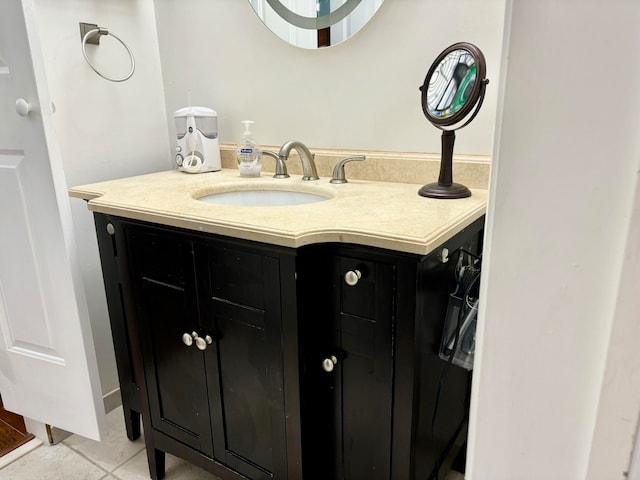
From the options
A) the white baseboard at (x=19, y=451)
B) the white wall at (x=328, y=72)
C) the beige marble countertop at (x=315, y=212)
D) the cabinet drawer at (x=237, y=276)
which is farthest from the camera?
the white baseboard at (x=19, y=451)

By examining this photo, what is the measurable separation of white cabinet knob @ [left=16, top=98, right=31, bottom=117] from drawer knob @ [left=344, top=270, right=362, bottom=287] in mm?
877

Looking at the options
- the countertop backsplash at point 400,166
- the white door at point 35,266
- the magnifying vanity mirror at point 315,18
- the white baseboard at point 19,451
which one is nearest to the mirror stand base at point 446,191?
the countertop backsplash at point 400,166

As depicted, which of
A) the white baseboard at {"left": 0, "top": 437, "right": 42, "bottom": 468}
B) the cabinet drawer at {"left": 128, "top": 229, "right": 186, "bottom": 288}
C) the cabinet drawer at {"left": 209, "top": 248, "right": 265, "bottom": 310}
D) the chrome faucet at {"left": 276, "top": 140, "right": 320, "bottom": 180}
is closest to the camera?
the cabinet drawer at {"left": 209, "top": 248, "right": 265, "bottom": 310}

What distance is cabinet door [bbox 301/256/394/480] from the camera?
2.88 feet

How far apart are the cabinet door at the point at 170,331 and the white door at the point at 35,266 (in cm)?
20

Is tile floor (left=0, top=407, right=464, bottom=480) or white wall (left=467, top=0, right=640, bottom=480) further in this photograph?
tile floor (left=0, top=407, right=464, bottom=480)

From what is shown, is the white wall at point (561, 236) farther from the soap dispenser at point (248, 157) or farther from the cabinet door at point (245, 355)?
the soap dispenser at point (248, 157)

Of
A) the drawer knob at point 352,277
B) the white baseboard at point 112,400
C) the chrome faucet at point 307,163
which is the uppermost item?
the chrome faucet at point 307,163

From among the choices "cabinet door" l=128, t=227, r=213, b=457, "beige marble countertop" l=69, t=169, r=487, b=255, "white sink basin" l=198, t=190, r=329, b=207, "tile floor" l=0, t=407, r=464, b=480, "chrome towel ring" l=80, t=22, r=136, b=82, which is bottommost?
"tile floor" l=0, t=407, r=464, b=480

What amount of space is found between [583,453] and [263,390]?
788 mm

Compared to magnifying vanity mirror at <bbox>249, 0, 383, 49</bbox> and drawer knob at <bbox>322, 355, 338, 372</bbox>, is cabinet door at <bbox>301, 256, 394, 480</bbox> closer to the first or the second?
drawer knob at <bbox>322, 355, 338, 372</bbox>

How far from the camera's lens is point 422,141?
4.24ft

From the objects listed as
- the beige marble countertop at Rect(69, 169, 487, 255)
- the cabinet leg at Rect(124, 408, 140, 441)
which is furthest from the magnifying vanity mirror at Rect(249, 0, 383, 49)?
the cabinet leg at Rect(124, 408, 140, 441)

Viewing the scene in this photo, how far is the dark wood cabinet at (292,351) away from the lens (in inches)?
34.8
